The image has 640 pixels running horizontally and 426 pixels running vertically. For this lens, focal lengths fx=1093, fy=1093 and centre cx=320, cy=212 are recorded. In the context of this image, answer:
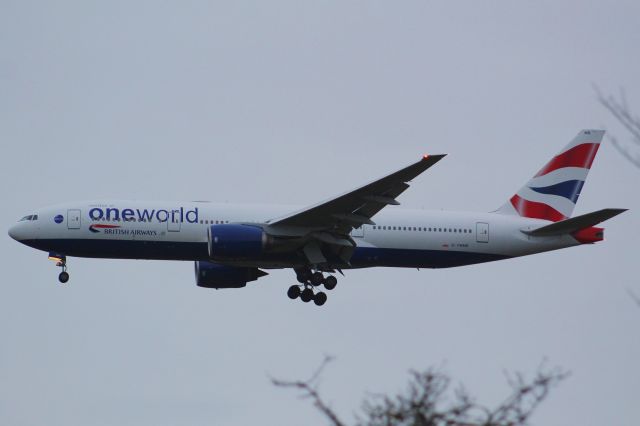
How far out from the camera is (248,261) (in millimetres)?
37344

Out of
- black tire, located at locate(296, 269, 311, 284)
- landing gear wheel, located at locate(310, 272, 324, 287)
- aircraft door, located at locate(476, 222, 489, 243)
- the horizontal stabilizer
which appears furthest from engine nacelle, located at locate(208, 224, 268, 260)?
the horizontal stabilizer

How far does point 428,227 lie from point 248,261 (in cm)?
691

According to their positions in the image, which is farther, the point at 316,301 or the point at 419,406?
the point at 316,301

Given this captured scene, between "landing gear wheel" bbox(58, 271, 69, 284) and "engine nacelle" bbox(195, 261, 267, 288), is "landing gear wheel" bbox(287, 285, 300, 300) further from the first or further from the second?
"landing gear wheel" bbox(58, 271, 69, 284)

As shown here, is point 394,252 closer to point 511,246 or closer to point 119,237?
point 511,246

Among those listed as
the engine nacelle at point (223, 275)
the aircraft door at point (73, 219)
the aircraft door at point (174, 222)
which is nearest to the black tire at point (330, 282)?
the engine nacelle at point (223, 275)

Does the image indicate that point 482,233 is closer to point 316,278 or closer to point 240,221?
point 316,278

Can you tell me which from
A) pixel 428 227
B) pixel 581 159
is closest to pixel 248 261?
pixel 428 227

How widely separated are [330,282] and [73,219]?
922 centimetres

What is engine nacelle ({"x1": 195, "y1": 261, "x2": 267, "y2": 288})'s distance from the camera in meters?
41.8

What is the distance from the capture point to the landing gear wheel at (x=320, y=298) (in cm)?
3966

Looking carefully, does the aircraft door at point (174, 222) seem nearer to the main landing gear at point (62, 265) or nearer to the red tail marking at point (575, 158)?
the main landing gear at point (62, 265)

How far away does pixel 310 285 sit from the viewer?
129 ft

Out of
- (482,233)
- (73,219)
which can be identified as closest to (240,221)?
(73,219)
